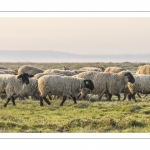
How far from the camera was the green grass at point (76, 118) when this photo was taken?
13273 millimetres

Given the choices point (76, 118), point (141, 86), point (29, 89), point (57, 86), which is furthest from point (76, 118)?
point (141, 86)

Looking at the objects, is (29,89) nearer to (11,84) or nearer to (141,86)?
(11,84)

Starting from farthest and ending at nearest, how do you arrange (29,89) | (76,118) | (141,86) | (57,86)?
(141,86) → (29,89) → (57,86) → (76,118)

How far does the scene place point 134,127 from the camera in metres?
13.4

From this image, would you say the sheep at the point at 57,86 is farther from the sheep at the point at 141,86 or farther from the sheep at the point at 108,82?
the sheep at the point at 141,86

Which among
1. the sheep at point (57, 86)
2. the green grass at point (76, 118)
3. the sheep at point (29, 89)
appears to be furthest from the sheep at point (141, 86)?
the sheep at point (29, 89)

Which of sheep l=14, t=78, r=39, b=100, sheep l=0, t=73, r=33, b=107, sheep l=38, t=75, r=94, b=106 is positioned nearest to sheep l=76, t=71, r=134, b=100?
sheep l=38, t=75, r=94, b=106

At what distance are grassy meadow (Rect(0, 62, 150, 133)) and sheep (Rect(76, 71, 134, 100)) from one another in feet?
9.33

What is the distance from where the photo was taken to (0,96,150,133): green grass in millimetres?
13273

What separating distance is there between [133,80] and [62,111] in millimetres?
5693

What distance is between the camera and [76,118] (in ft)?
46.7

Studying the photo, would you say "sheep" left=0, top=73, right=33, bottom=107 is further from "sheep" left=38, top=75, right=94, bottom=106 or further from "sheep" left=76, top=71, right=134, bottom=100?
"sheep" left=76, top=71, right=134, bottom=100
